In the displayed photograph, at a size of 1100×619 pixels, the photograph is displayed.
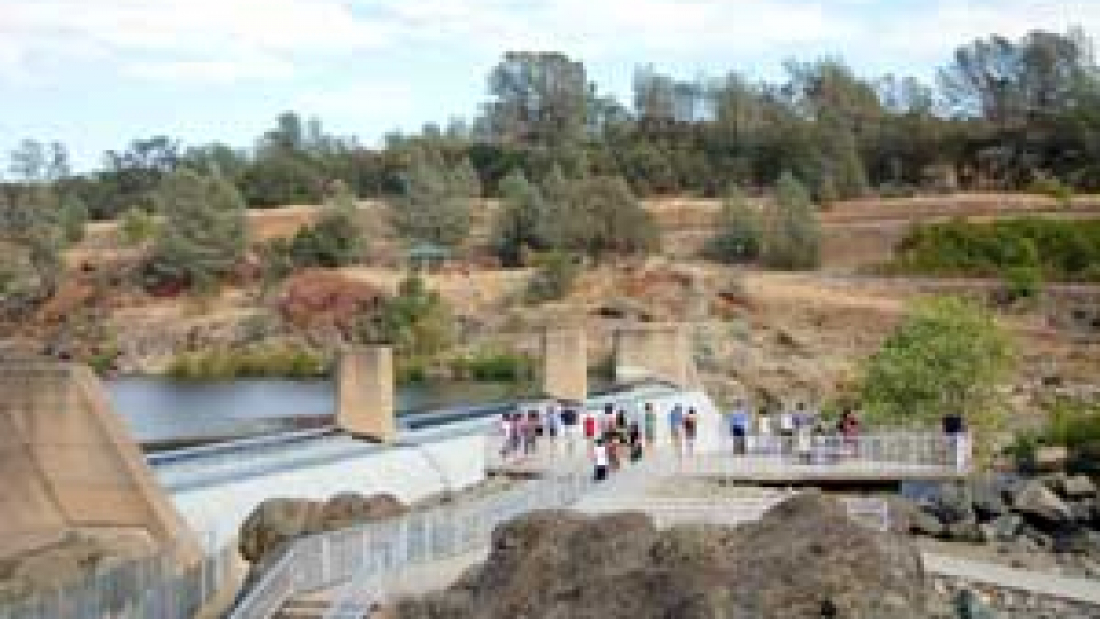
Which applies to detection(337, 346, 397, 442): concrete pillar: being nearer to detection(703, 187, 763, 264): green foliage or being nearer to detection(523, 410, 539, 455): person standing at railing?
detection(523, 410, 539, 455): person standing at railing

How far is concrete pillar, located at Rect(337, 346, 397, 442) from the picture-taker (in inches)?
1210

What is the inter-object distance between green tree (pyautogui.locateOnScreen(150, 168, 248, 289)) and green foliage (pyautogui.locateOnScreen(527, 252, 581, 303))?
2400 centimetres

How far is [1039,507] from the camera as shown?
33.9 m

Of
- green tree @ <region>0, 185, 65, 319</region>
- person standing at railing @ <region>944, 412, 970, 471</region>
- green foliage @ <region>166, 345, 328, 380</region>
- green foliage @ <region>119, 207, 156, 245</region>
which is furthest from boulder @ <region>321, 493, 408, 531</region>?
green foliage @ <region>119, 207, 156, 245</region>

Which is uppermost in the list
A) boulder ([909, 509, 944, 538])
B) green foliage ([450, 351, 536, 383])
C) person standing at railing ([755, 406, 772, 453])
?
person standing at railing ([755, 406, 772, 453])

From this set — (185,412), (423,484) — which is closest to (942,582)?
(423,484)

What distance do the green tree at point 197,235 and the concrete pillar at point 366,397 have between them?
85688mm

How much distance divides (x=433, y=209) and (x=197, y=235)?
16079mm

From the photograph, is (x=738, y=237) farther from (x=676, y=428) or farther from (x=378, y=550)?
(x=378, y=550)

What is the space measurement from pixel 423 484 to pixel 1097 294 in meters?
68.5

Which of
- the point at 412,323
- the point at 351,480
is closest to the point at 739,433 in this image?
the point at 351,480

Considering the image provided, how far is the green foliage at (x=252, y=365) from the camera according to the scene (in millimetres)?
95975

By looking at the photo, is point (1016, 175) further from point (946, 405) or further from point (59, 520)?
point (59, 520)

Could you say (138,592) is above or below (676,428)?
above
